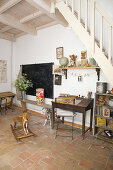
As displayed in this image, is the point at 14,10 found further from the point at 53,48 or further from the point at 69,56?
the point at 69,56

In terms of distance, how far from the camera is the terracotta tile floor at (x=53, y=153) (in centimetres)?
212

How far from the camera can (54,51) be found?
424cm

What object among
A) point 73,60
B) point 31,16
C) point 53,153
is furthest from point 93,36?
point 53,153

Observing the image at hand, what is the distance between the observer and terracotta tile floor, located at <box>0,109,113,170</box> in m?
2.12

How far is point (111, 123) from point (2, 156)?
254 cm

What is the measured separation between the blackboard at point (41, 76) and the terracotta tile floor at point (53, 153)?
1.64m

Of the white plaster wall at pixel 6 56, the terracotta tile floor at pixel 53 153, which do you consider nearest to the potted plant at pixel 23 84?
the white plaster wall at pixel 6 56

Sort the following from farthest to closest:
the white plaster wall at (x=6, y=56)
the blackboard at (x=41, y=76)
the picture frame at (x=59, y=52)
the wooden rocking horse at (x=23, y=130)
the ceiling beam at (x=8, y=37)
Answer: the white plaster wall at (x=6, y=56) → the ceiling beam at (x=8, y=37) → the blackboard at (x=41, y=76) → the picture frame at (x=59, y=52) → the wooden rocking horse at (x=23, y=130)

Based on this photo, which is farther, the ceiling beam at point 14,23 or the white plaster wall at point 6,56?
the white plaster wall at point 6,56

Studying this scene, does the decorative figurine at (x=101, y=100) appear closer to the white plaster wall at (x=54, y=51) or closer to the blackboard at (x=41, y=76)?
the white plaster wall at (x=54, y=51)

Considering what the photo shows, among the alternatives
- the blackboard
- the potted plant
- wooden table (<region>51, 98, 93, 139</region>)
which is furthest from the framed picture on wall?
the potted plant

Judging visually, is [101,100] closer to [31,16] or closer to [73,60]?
[73,60]

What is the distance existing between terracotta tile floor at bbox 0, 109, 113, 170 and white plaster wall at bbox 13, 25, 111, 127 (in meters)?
1.05

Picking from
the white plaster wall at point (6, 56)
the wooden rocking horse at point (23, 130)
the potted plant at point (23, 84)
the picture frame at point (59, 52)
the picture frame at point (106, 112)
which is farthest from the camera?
the white plaster wall at point (6, 56)
